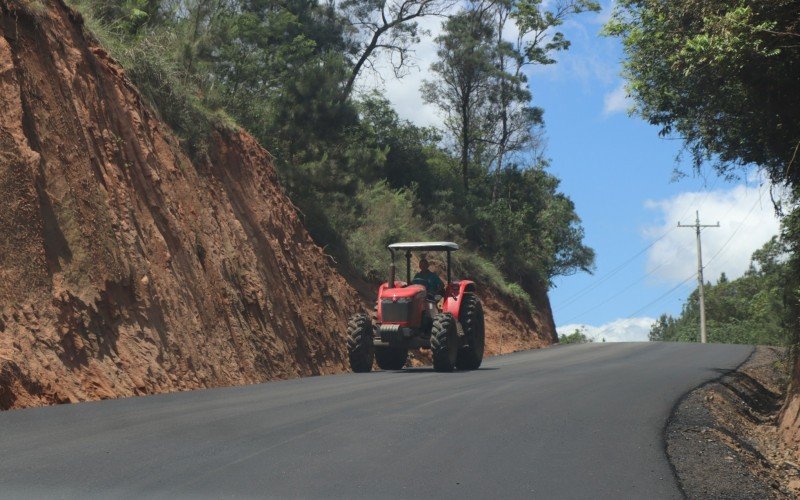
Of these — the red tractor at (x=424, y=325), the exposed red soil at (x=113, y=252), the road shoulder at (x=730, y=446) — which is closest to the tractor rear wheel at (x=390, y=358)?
the red tractor at (x=424, y=325)

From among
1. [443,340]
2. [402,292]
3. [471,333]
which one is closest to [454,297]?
[471,333]

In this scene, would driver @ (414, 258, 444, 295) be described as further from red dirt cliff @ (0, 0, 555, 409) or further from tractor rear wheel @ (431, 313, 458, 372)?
red dirt cliff @ (0, 0, 555, 409)

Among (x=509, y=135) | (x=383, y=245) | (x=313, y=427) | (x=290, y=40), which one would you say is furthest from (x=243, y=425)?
(x=509, y=135)

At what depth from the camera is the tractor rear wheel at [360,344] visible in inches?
760

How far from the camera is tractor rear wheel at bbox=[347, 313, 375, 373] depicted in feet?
63.3

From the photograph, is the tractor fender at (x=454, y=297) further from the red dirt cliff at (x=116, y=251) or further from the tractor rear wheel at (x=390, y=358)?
the red dirt cliff at (x=116, y=251)

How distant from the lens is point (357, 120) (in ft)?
113

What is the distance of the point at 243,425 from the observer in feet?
31.8

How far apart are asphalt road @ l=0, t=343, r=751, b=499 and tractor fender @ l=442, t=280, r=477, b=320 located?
17.6ft

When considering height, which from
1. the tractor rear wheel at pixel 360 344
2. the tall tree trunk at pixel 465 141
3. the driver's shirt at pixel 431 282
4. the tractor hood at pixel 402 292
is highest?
the tall tree trunk at pixel 465 141

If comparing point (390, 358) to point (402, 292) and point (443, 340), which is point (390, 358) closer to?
point (402, 292)

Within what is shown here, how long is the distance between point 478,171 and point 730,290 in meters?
43.0

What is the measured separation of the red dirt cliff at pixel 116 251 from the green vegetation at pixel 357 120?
1986 millimetres

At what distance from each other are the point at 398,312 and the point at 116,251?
5908 mm
